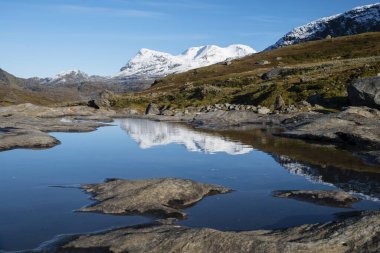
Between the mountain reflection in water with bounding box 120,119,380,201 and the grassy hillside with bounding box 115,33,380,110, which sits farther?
the grassy hillside with bounding box 115,33,380,110

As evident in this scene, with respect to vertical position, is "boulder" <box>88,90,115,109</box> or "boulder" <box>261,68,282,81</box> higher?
"boulder" <box>261,68,282,81</box>

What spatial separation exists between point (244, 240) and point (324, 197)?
395 inches

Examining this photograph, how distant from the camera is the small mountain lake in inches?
802

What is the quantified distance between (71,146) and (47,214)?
27876mm

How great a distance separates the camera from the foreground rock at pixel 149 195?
21.6 m

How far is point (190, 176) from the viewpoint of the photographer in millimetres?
31609

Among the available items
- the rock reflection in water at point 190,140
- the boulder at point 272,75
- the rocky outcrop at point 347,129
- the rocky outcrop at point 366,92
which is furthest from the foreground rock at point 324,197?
the boulder at point 272,75

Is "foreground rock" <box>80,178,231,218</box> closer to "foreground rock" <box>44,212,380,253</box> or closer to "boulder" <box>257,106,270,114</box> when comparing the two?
"foreground rock" <box>44,212,380,253</box>

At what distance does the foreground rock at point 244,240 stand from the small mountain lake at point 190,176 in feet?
7.40

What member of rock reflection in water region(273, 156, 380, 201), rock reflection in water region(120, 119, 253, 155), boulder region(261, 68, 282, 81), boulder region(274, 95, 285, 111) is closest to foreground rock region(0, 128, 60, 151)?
rock reflection in water region(120, 119, 253, 155)

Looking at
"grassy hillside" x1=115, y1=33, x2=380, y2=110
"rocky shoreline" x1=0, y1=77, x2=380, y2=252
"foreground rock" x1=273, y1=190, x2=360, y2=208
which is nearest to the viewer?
"rocky shoreline" x1=0, y1=77, x2=380, y2=252

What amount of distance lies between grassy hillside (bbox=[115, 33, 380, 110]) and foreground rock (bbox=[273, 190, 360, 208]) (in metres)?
52.1

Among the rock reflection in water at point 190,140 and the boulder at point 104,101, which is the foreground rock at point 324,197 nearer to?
the rock reflection in water at point 190,140

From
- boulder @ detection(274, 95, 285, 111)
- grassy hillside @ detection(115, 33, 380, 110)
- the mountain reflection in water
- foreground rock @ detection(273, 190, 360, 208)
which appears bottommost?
foreground rock @ detection(273, 190, 360, 208)
